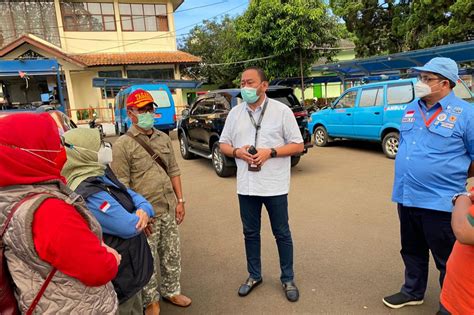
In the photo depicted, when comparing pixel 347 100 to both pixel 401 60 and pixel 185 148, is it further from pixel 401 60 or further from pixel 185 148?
pixel 401 60

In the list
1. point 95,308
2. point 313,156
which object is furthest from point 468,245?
point 313,156

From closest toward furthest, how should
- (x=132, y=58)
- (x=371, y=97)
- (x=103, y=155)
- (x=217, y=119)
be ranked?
(x=103, y=155)
(x=217, y=119)
(x=371, y=97)
(x=132, y=58)

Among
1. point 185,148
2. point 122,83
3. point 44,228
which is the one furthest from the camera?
point 122,83

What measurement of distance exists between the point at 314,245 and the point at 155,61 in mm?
18696

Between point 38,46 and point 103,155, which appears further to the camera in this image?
point 38,46

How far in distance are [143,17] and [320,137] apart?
16.1 metres

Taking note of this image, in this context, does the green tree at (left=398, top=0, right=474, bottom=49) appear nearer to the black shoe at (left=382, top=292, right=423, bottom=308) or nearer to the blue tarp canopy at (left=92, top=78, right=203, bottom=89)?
the blue tarp canopy at (left=92, top=78, right=203, bottom=89)

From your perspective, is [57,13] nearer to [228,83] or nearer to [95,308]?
[228,83]

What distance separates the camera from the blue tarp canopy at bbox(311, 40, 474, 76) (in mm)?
10961

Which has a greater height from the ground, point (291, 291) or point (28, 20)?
point (28, 20)

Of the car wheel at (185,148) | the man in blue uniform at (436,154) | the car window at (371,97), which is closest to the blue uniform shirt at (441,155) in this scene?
the man in blue uniform at (436,154)

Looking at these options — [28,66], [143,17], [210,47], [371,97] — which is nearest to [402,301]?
[371,97]

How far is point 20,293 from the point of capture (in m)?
1.34

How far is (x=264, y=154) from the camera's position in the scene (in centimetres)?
277
